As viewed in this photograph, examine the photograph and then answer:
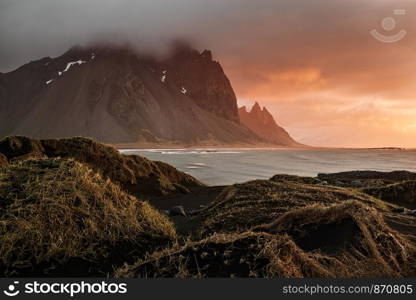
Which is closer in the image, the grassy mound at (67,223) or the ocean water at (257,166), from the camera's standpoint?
the grassy mound at (67,223)

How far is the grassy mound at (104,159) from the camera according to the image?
59.9 feet

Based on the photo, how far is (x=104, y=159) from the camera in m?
19.9

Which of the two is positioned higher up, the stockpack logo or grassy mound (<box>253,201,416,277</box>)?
grassy mound (<box>253,201,416,277</box>)

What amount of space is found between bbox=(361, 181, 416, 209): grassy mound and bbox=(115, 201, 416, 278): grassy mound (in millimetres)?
10343

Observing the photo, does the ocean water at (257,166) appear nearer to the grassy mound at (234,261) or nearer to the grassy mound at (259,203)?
the grassy mound at (259,203)

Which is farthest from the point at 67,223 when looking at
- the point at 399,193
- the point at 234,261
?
the point at 399,193

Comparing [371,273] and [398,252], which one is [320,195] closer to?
[398,252]

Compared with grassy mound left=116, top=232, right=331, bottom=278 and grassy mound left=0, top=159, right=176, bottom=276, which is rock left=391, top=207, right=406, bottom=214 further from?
grassy mound left=116, top=232, right=331, bottom=278

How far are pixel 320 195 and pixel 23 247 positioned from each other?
303 inches

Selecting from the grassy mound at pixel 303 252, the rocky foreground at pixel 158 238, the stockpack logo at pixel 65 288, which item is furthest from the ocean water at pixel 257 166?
the stockpack logo at pixel 65 288

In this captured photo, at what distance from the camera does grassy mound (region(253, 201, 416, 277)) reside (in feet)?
17.9

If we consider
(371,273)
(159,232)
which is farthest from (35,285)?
(371,273)

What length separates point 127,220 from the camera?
704 cm

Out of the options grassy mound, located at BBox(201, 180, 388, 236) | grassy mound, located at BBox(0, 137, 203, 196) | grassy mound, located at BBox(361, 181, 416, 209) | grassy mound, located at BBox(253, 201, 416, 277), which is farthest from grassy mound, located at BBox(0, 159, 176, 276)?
grassy mound, located at BBox(361, 181, 416, 209)
